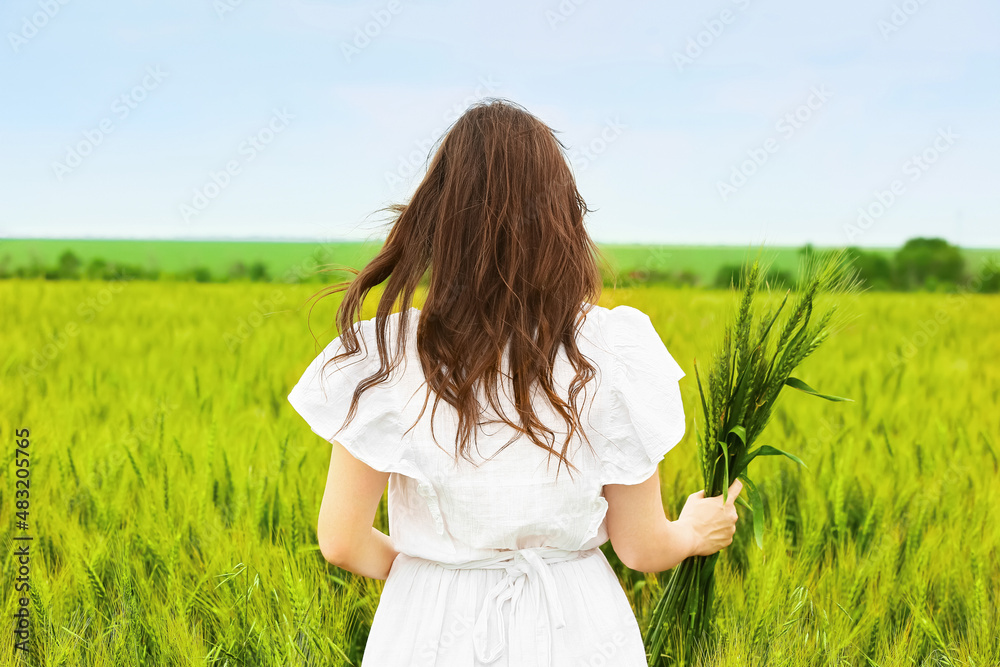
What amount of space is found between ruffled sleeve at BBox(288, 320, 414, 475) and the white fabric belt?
7.7 inches

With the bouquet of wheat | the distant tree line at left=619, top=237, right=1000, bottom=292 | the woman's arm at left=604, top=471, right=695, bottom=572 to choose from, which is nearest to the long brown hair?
the woman's arm at left=604, top=471, right=695, bottom=572

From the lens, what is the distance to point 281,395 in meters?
2.79

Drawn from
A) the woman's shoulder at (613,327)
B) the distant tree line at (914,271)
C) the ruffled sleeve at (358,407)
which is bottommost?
the ruffled sleeve at (358,407)

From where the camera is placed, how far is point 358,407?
0.87 m

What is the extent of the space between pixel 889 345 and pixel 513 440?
4002 millimetres

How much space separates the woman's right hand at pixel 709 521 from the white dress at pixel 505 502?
0.52 feet

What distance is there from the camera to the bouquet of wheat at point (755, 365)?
1003 mm

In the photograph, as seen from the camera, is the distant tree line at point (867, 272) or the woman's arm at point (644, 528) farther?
the distant tree line at point (867, 272)

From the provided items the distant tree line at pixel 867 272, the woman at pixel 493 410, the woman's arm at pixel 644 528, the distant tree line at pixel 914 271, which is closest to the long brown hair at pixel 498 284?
the woman at pixel 493 410

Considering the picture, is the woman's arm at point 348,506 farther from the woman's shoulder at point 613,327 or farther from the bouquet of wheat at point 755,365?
the bouquet of wheat at point 755,365

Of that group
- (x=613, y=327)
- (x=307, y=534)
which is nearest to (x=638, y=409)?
(x=613, y=327)

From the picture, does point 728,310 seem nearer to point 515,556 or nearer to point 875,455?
point 515,556

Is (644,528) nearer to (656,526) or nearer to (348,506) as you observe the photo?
(656,526)

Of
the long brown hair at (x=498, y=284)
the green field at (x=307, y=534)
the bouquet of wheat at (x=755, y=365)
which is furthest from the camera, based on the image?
the green field at (x=307, y=534)
